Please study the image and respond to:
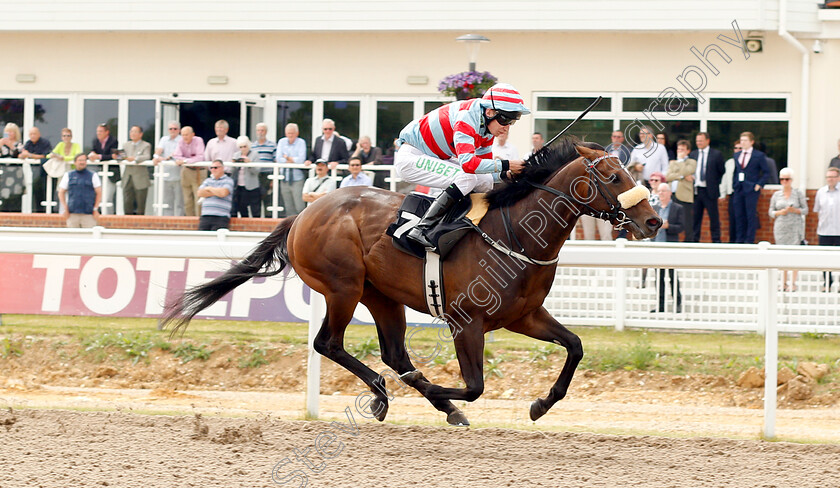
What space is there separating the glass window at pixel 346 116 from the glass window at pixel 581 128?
2.52 m

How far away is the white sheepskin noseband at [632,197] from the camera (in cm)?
470

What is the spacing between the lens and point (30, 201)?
1280 cm

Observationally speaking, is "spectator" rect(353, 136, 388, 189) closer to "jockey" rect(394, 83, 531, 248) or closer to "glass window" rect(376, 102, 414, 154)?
"glass window" rect(376, 102, 414, 154)

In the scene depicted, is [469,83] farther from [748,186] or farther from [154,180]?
[154,180]

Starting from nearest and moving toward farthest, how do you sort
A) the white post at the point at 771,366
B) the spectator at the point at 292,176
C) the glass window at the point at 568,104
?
the white post at the point at 771,366 < the spectator at the point at 292,176 < the glass window at the point at 568,104

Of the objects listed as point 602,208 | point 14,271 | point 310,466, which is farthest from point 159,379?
point 602,208

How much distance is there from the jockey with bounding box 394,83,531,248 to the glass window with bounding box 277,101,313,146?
877 centimetres

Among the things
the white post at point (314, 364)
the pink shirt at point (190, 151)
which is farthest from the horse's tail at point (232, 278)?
the pink shirt at point (190, 151)

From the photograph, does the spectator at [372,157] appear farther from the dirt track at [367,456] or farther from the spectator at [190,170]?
the dirt track at [367,456]

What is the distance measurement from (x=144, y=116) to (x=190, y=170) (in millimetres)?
2952

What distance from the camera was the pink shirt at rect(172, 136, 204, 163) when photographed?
12312 millimetres

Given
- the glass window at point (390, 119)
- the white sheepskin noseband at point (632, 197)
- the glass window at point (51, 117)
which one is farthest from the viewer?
the glass window at point (51, 117)

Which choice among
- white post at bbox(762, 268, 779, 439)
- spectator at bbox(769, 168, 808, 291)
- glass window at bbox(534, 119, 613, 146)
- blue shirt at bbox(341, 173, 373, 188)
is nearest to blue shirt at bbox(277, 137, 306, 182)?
blue shirt at bbox(341, 173, 373, 188)

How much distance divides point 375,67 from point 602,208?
943 cm
